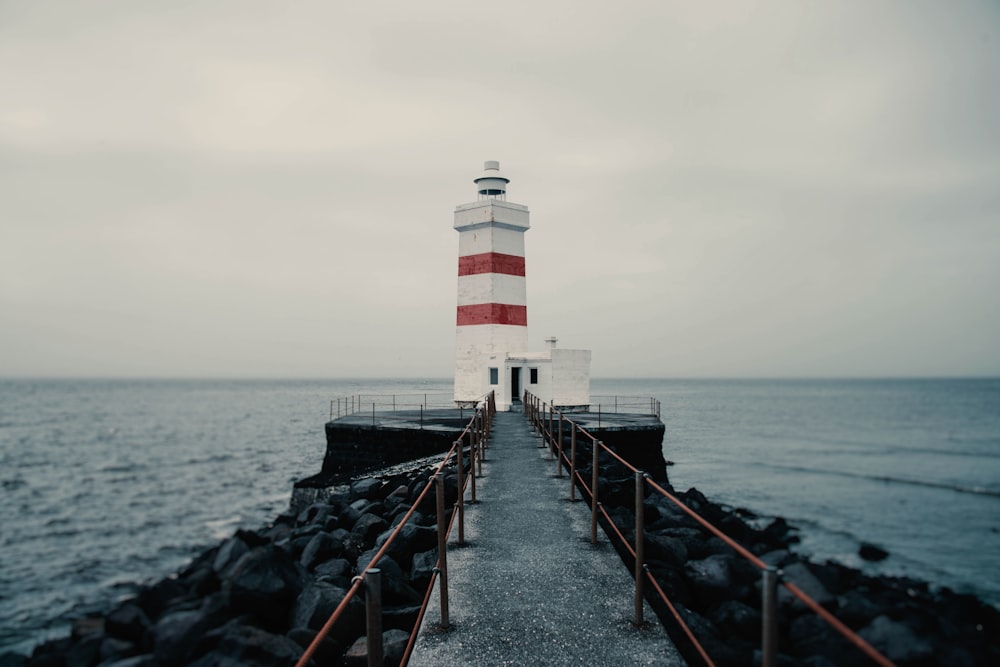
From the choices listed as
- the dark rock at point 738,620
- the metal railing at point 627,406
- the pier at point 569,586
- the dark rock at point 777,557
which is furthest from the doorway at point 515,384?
the dark rock at point 738,620

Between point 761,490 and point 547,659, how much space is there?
2268 cm

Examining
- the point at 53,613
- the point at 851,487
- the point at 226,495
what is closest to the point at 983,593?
the point at 851,487

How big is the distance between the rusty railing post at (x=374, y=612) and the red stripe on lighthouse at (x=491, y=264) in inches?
710

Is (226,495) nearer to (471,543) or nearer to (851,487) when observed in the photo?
(471,543)

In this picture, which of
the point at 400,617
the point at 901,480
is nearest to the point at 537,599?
the point at 400,617

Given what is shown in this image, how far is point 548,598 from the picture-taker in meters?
4.79

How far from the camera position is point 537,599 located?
4.77 meters

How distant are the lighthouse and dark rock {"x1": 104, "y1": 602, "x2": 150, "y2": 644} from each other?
45.2ft

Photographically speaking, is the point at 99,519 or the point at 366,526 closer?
the point at 366,526

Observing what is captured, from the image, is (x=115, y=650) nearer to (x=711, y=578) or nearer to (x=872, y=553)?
(x=711, y=578)

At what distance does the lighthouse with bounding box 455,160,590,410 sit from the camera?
20.8 meters

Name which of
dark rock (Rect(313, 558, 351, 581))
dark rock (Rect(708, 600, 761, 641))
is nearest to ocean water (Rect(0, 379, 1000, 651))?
dark rock (Rect(313, 558, 351, 581))

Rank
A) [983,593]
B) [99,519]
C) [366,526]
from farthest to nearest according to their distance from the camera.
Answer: [99,519] → [983,593] → [366,526]

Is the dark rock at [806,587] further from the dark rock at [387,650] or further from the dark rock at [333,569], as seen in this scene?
the dark rock at [333,569]
